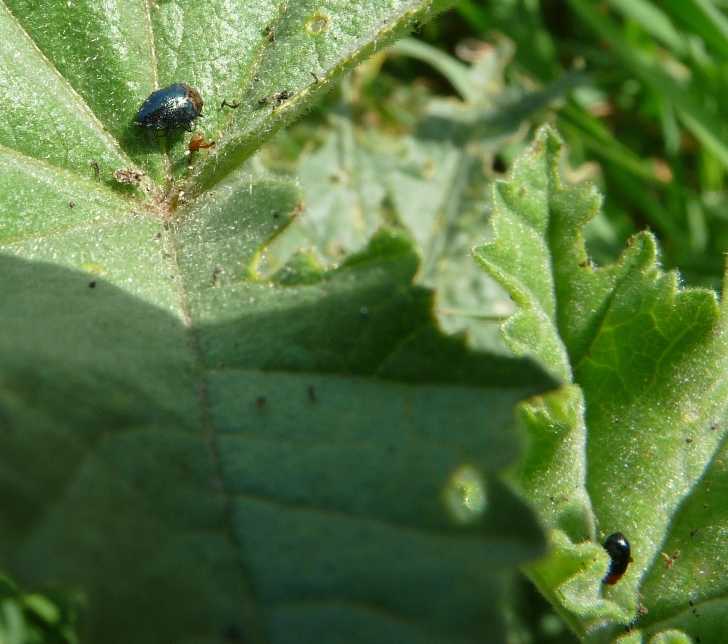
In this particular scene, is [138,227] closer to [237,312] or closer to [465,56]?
[237,312]

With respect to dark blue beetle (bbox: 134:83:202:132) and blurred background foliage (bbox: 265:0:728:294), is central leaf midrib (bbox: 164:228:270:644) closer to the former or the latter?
dark blue beetle (bbox: 134:83:202:132)

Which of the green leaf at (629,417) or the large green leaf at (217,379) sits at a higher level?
the large green leaf at (217,379)

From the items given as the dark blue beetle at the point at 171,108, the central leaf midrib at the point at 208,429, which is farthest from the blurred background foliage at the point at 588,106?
the central leaf midrib at the point at 208,429

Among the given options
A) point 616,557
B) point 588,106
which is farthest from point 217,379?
point 588,106

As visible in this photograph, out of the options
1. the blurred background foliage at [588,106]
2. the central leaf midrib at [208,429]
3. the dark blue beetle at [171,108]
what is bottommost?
the blurred background foliage at [588,106]

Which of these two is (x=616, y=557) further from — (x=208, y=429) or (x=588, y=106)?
(x=588, y=106)

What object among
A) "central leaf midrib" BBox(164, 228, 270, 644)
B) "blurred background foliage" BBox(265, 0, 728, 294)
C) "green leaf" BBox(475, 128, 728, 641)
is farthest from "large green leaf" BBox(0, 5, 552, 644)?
"blurred background foliage" BBox(265, 0, 728, 294)

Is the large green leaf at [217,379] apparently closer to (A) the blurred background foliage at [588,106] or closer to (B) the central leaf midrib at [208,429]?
(B) the central leaf midrib at [208,429]

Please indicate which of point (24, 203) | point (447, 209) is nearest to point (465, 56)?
point (447, 209)
